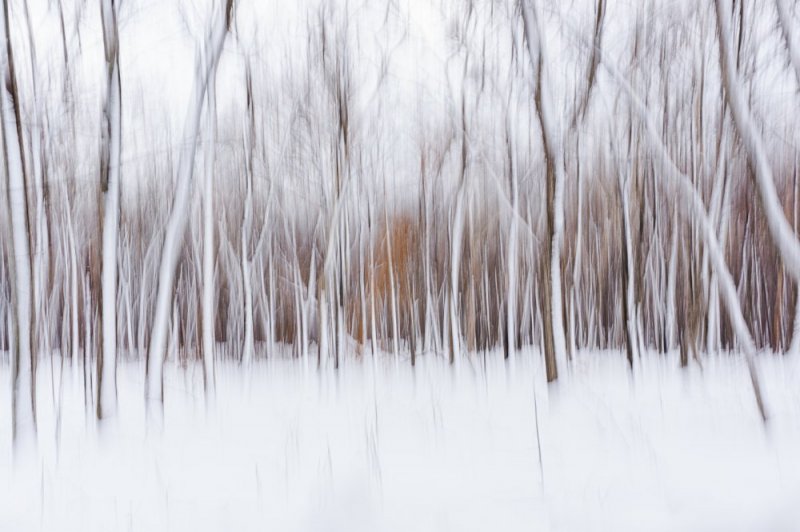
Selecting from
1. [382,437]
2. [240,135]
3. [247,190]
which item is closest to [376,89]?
[240,135]

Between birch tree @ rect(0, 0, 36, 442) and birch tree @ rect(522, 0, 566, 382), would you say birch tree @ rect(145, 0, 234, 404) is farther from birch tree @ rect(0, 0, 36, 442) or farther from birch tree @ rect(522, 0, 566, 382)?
birch tree @ rect(522, 0, 566, 382)

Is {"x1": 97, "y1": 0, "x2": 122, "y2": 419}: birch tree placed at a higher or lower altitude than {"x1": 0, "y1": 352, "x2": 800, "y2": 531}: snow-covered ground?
higher

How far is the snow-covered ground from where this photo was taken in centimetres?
317

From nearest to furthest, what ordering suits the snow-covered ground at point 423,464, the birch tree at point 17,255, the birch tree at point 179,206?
the snow-covered ground at point 423,464
the birch tree at point 17,255
the birch tree at point 179,206

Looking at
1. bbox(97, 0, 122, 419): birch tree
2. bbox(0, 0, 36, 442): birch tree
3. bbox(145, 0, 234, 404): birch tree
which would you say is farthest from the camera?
bbox(145, 0, 234, 404): birch tree

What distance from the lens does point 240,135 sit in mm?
8594

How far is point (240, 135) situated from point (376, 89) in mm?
2622

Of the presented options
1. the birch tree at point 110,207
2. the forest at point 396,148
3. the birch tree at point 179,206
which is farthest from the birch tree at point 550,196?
the birch tree at point 110,207

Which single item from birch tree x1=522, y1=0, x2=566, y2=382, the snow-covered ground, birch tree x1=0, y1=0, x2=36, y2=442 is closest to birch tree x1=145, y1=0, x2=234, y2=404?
the snow-covered ground

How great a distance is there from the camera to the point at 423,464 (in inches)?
152

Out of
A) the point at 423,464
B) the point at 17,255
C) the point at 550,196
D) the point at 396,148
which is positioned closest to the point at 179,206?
the point at 17,255

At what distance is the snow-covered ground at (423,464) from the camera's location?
3.17 m

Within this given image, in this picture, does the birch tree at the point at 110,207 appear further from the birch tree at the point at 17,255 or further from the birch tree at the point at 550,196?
the birch tree at the point at 550,196

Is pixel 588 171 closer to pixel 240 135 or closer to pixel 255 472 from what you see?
pixel 240 135
